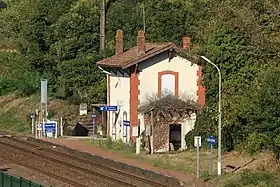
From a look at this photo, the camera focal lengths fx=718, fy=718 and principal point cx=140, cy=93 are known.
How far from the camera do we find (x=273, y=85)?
28297 mm

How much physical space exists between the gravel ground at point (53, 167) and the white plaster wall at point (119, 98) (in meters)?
6.67

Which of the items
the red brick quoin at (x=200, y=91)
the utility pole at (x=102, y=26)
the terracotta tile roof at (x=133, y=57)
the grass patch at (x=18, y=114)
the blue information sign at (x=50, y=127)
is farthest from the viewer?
the utility pole at (x=102, y=26)

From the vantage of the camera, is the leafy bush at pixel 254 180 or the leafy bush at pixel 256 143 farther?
the leafy bush at pixel 256 143

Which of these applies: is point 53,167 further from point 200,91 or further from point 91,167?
point 200,91

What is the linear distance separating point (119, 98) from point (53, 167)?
35.5ft

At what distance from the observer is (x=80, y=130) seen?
4866 cm

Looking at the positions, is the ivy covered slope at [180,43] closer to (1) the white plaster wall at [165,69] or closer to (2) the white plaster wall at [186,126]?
(2) the white plaster wall at [186,126]

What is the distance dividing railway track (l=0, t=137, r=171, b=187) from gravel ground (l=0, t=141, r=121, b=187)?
1.25 feet

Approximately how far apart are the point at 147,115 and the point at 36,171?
399 inches

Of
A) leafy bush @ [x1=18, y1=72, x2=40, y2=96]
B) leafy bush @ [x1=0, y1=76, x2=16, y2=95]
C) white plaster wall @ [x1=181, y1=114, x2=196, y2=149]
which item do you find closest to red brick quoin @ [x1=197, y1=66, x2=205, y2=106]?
white plaster wall @ [x1=181, y1=114, x2=196, y2=149]

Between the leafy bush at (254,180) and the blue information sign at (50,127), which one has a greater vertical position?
the blue information sign at (50,127)

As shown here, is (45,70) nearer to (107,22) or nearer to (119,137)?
(107,22)

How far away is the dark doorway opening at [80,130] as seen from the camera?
4815cm

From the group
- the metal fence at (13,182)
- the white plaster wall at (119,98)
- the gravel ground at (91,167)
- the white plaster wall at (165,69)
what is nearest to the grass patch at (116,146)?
the white plaster wall at (119,98)
